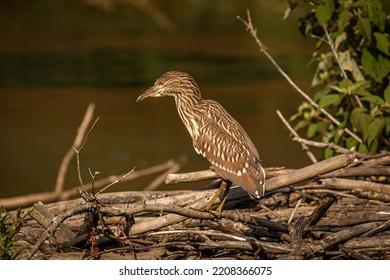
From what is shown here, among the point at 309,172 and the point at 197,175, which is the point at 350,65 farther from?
the point at 309,172

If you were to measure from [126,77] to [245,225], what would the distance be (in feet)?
33.9

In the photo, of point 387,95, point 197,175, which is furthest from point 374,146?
point 197,175

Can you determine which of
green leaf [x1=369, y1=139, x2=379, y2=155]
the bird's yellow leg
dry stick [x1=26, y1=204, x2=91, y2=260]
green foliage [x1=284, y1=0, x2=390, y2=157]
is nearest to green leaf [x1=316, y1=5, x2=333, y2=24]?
green foliage [x1=284, y1=0, x2=390, y2=157]

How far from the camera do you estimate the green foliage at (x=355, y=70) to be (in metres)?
7.12

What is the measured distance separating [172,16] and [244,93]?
6.07 metres

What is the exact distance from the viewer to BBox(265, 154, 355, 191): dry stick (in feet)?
18.1

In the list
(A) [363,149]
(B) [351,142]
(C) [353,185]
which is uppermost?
(B) [351,142]

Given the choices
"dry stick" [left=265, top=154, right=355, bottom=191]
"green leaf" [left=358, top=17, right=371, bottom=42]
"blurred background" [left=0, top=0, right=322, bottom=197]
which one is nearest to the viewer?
"dry stick" [left=265, top=154, right=355, bottom=191]

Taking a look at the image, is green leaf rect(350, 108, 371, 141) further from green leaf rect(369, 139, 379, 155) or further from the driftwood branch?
the driftwood branch

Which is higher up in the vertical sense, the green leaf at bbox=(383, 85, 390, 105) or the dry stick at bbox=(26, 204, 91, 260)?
the green leaf at bbox=(383, 85, 390, 105)

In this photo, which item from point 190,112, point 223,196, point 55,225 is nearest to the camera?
point 55,225

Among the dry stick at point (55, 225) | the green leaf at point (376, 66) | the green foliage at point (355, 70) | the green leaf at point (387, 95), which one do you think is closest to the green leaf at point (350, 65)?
the green foliage at point (355, 70)

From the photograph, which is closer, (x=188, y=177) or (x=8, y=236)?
(x=8, y=236)

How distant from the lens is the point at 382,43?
23.6 ft
